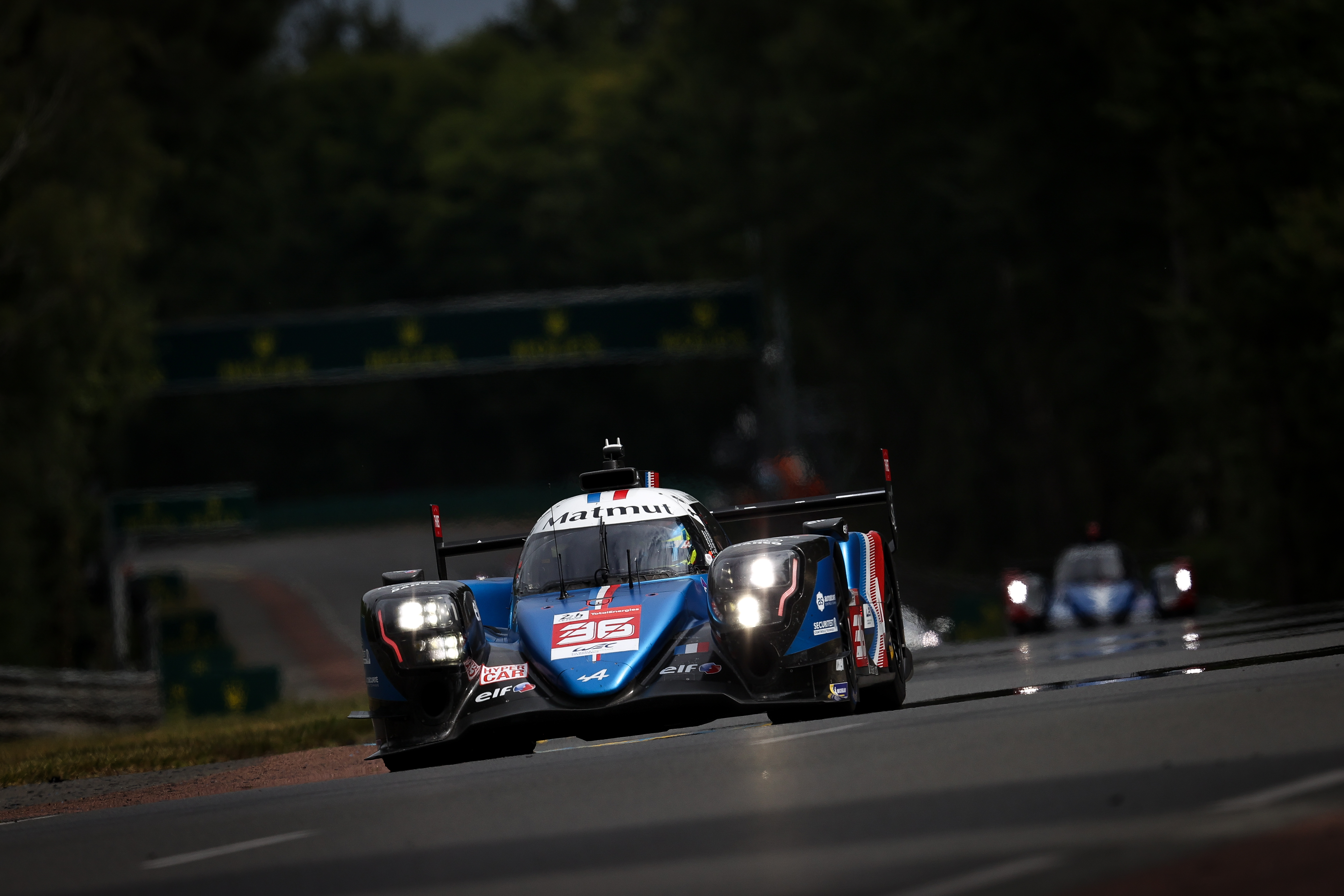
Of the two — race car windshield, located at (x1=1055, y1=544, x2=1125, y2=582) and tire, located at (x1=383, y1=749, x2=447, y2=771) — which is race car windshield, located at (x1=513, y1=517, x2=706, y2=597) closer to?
tire, located at (x1=383, y1=749, x2=447, y2=771)

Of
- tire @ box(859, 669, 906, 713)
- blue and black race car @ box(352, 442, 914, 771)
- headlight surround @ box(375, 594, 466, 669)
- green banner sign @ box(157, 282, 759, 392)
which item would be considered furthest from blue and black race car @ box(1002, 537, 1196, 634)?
green banner sign @ box(157, 282, 759, 392)

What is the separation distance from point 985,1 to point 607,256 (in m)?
47.8

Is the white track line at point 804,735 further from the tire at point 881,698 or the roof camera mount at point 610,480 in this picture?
the roof camera mount at point 610,480

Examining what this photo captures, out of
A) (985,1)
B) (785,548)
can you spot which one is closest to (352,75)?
(985,1)

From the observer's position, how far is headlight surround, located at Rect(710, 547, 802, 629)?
12.3 metres

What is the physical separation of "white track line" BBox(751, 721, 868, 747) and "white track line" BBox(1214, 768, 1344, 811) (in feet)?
11.7

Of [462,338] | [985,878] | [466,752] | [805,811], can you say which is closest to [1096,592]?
[466,752]

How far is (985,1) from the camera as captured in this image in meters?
50.2

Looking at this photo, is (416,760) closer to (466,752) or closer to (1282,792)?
(466,752)

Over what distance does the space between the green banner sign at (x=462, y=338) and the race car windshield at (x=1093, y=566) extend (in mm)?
26800

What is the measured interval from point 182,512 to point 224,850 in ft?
179

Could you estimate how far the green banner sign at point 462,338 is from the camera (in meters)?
55.4

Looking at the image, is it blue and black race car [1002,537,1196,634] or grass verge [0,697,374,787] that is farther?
blue and black race car [1002,537,1196,634]

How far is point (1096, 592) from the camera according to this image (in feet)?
91.8
